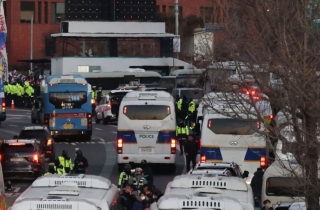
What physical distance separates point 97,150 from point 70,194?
29.4 meters

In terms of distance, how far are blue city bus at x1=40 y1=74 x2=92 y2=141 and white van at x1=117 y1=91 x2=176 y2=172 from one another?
12.7m

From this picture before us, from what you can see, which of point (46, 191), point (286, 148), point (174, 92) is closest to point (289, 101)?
point (286, 148)

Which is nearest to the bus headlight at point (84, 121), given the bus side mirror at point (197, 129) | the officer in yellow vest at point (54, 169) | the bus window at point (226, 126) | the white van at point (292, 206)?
the bus side mirror at point (197, 129)

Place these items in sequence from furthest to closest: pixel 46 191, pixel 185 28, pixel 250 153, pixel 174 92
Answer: pixel 185 28 → pixel 174 92 → pixel 250 153 → pixel 46 191

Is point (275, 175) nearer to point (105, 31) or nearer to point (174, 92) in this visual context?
point (174, 92)

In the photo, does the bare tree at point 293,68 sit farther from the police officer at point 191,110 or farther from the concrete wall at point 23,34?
the concrete wall at point 23,34

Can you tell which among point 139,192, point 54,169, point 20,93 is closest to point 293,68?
point 139,192

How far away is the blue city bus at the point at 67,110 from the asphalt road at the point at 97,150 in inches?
24.8

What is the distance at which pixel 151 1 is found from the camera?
76.1m

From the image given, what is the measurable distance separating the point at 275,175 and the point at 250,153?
6.71 meters

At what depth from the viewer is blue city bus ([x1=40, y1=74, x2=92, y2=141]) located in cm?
4525

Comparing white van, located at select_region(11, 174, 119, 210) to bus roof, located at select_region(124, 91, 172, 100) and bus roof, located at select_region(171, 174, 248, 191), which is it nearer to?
bus roof, located at select_region(171, 174, 248, 191)

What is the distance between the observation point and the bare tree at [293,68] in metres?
14.8

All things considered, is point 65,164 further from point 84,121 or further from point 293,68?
point 84,121
